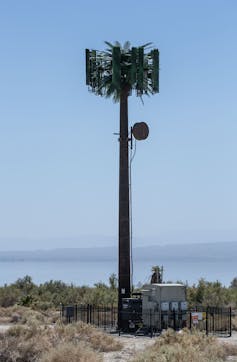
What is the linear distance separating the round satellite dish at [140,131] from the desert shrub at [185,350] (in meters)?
13.2

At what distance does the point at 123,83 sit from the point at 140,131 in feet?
7.60

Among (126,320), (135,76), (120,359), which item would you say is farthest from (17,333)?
(135,76)

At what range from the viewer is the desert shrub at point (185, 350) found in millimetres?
16688

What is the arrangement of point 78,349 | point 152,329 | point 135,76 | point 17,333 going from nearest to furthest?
point 78,349 → point 17,333 → point 152,329 → point 135,76

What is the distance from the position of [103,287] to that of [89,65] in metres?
15.8

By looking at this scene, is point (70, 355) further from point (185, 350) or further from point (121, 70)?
point (121, 70)

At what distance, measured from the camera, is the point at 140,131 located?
33562mm

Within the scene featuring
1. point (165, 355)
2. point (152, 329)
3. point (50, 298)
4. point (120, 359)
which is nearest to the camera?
point (165, 355)

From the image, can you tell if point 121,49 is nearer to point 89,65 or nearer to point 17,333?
point 89,65

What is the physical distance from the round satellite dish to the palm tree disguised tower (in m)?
0.41

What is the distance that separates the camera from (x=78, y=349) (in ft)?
59.5

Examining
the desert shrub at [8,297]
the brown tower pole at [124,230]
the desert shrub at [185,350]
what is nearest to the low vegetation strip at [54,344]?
the desert shrub at [185,350]

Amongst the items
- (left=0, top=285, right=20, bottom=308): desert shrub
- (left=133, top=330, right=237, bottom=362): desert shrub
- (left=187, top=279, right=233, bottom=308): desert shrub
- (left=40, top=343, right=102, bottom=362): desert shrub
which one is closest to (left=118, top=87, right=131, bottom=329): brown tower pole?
(left=187, top=279, right=233, bottom=308): desert shrub

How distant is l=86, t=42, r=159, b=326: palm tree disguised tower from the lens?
3278 cm
